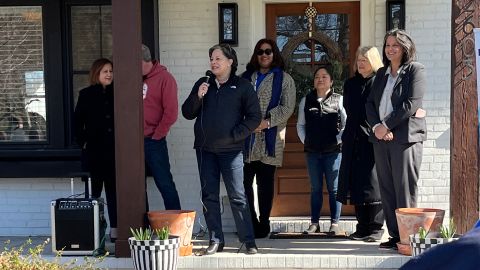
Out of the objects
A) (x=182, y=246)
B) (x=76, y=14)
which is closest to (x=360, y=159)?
(x=182, y=246)

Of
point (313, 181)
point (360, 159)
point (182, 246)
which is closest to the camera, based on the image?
point (182, 246)

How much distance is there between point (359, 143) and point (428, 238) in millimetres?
1370

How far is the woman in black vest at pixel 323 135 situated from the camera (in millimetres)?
6203

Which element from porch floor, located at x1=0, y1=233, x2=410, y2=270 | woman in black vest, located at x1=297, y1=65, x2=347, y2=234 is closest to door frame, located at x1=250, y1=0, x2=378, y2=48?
woman in black vest, located at x1=297, y1=65, x2=347, y2=234

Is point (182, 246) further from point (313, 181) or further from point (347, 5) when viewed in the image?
point (347, 5)

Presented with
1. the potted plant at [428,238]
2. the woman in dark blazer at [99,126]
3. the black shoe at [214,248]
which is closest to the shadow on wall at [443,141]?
the potted plant at [428,238]

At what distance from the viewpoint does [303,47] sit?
22.9 feet

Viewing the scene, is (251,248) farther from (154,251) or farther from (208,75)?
(208,75)

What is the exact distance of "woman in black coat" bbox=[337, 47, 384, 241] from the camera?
19.2 feet

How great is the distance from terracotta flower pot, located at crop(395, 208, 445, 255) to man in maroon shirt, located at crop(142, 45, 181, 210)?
1944 millimetres

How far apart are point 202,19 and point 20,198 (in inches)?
98.0

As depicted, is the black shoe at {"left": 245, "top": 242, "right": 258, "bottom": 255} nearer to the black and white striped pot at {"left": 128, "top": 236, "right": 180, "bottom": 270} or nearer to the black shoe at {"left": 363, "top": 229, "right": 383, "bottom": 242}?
the black and white striped pot at {"left": 128, "top": 236, "right": 180, "bottom": 270}

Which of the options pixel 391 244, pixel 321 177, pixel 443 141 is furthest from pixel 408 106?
pixel 443 141

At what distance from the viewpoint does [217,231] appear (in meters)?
5.65
